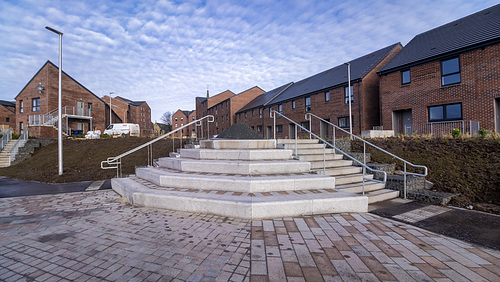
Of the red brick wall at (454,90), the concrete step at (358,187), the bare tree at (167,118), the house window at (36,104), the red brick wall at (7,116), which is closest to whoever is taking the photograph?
the concrete step at (358,187)

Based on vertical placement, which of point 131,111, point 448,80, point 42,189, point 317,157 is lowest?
point 42,189

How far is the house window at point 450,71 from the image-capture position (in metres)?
14.3

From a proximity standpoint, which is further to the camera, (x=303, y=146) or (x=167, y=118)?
(x=167, y=118)

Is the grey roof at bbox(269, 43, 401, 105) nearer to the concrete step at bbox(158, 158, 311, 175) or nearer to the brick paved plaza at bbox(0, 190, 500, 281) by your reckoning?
the concrete step at bbox(158, 158, 311, 175)

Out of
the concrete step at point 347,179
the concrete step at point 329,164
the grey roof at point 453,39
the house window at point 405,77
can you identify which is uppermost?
the grey roof at point 453,39

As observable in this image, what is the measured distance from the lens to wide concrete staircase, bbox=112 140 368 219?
412 cm

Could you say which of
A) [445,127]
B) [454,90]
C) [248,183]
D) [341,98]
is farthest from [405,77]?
[248,183]

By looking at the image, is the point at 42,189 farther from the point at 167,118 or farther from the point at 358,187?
the point at 167,118

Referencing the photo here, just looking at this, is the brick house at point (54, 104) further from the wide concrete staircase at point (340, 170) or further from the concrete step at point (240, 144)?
the wide concrete staircase at point (340, 170)

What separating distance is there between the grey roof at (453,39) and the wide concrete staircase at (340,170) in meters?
13.3

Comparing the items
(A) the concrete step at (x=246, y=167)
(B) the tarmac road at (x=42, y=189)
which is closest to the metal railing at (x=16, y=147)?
(B) the tarmac road at (x=42, y=189)

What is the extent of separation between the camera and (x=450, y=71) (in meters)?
14.7

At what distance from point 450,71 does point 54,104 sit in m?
40.8

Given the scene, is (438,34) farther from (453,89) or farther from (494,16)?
(453,89)
